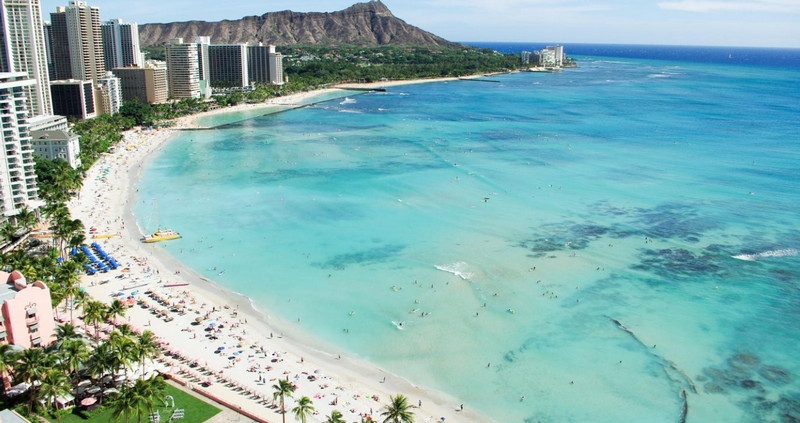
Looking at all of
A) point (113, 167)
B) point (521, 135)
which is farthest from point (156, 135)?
point (521, 135)

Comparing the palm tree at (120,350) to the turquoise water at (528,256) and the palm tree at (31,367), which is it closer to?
the palm tree at (31,367)

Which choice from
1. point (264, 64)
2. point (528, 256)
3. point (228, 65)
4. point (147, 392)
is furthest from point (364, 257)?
point (264, 64)

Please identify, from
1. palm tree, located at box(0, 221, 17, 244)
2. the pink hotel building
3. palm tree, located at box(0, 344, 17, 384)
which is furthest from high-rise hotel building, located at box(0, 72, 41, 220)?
palm tree, located at box(0, 344, 17, 384)

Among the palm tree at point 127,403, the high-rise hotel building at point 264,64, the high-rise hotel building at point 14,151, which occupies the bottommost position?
the palm tree at point 127,403

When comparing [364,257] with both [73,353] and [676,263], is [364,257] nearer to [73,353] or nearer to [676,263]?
[73,353]

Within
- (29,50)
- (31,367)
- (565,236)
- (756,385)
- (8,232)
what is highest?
(29,50)

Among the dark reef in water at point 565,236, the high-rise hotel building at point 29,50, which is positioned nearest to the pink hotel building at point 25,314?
the dark reef in water at point 565,236
